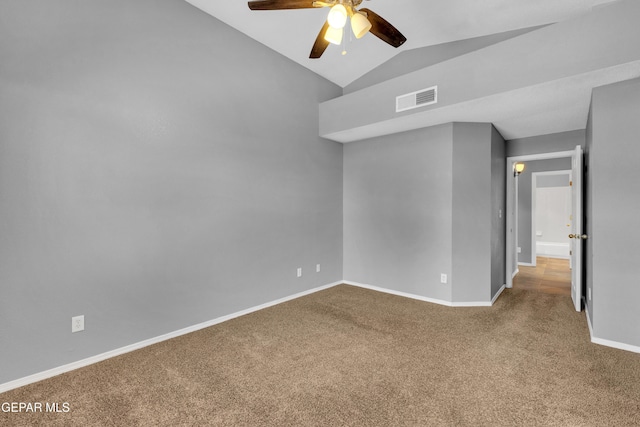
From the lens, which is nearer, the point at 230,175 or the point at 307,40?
the point at 230,175

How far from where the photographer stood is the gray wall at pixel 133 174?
2086mm

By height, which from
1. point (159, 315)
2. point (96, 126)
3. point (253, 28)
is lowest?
point (159, 315)

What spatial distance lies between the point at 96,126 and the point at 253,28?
2084mm

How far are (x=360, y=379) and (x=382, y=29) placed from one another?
2685 millimetres

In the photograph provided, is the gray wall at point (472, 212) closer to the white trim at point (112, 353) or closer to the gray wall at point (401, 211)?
the gray wall at point (401, 211)

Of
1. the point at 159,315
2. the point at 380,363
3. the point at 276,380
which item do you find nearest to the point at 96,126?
the point at 159,315

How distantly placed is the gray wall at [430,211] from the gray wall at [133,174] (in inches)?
52.1

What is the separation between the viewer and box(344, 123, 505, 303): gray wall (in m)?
3.78

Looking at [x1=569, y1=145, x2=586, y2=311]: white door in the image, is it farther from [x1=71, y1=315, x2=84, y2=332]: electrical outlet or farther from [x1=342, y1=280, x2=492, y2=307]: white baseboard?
[x1=71, y1=315, x2=84, y2=332]: electrical outlet

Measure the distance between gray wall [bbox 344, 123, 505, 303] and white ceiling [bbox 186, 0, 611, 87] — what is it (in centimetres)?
114

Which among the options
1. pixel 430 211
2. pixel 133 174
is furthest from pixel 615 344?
pixel 133 174

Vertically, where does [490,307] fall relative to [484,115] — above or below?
below

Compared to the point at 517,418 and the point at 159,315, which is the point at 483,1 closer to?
the point at 517,418

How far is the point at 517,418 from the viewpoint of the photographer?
172 centimetres
